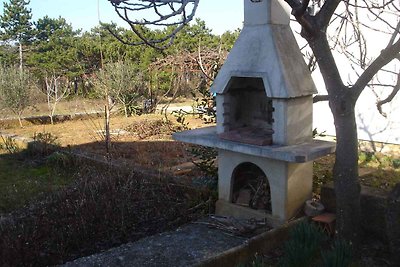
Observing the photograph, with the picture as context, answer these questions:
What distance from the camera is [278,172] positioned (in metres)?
4.37

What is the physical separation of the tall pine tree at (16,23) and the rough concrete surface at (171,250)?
26.1 metres

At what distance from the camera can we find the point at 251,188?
504cm

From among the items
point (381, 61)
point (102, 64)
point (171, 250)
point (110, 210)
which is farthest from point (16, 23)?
point (381, 61)

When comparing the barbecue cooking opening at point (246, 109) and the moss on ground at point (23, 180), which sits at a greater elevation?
the barbecue cooking opening at point (246, 109)

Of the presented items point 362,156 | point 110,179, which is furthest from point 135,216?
point 362,156

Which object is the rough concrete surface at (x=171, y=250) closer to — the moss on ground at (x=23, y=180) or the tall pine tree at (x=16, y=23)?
the moss on ground at (x=23, y=180)

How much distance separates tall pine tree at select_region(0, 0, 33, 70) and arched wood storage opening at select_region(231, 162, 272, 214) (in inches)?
1010

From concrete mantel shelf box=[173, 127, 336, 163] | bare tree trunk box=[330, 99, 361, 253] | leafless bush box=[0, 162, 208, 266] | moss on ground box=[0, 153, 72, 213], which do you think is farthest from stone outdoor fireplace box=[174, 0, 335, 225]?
moss on ground box=[0, 153, 72, 213]

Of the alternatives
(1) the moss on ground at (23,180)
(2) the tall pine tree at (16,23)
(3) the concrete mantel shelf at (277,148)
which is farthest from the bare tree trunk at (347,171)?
(2) the tall pine tree at (16,23)

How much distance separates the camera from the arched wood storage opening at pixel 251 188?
480 centimetres

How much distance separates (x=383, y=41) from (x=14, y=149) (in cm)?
835

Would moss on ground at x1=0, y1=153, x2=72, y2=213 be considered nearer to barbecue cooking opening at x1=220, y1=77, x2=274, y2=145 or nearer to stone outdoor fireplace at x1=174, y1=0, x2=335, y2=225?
stone outdoor fireplace at x1=174, y1=0, x2=335, y2=225

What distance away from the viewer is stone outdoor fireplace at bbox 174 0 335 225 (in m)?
4.18

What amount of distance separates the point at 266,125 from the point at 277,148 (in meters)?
0.91
